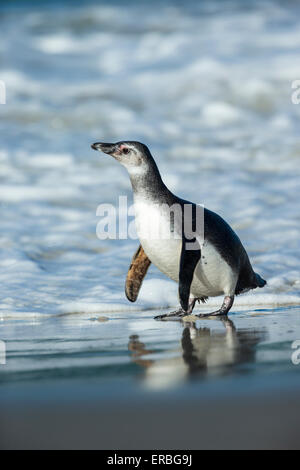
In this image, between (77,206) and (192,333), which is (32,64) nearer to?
(77,206)

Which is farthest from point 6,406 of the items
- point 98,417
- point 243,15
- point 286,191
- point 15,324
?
point 243,15

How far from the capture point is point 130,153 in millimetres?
4043

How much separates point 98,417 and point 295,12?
1661 cm

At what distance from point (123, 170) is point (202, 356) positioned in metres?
7.16

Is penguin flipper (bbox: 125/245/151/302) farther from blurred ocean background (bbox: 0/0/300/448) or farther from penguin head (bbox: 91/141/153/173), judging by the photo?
penguin head (bbox: 91/141/153/173)

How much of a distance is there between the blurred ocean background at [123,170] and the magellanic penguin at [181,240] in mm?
293

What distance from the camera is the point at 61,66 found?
14492 millimetres

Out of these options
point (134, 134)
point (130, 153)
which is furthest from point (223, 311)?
point (134, 134)

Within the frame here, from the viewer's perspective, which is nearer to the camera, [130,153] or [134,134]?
[130,153]
